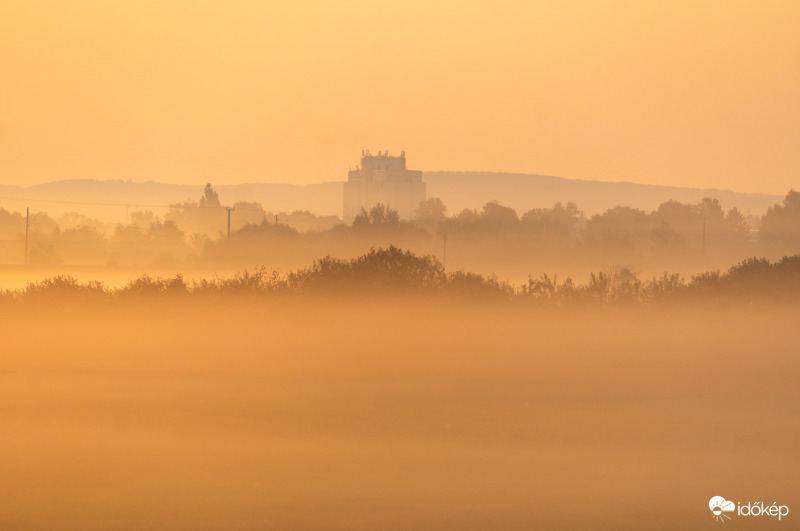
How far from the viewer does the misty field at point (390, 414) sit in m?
10.8

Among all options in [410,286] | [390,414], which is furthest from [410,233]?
[390,414]

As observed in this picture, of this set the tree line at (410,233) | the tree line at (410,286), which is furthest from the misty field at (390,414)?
the tree line at (410,233)

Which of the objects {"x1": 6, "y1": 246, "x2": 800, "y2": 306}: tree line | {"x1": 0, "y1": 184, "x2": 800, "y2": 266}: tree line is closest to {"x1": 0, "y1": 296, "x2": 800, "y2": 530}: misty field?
{"x1": 6, "y1": 246, "x2": 800, "y2": 306}: tree line

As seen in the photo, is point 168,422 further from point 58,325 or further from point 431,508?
point 58,325

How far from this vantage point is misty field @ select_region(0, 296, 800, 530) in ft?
35.6

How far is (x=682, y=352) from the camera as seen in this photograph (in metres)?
24.0

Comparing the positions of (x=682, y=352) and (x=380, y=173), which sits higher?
(x=380, y=173)

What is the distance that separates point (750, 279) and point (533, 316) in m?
7.48

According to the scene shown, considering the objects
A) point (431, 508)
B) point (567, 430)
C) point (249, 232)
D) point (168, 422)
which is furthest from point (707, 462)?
point (249, 232)

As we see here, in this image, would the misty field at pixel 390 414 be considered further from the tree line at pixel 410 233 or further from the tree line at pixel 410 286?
the tree line at pixel 410 233

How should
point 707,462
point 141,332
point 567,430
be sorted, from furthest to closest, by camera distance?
point 141,332 < point 567,430 < point 707,462

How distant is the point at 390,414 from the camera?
16.4m

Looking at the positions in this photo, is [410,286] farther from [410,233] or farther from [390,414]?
[410,233]

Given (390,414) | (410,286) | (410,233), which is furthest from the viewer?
(410,233)
